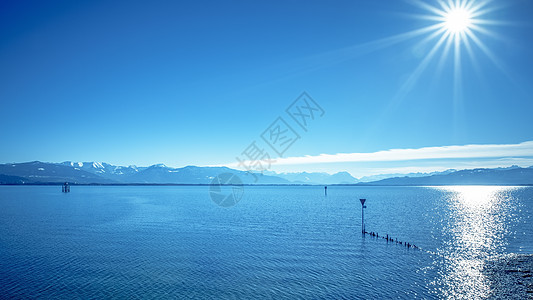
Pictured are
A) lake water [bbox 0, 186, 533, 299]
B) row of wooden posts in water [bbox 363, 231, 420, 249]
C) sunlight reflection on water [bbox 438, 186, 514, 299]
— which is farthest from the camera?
row of wooden posts in water [bbox 363, 231, 420, 249]

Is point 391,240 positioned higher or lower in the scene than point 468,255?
Answer: lower

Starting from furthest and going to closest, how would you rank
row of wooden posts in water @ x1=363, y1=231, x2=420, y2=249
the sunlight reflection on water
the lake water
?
row of wooden posts in water @ x1=363, y1=231, x2=420, y2=249, the sunlight reflection on water, the lake water

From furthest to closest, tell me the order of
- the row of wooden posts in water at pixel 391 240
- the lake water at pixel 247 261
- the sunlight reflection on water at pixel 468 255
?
the row of wooden posts in water at pixel 391 240
the sunlight reflection on water at pixel 468 255
the lake water at pixel 247 261

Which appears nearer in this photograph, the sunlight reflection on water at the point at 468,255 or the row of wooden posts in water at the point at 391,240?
the sunlight reflection on water at the point at 468,255

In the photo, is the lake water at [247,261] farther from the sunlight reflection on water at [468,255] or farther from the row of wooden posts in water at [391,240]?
the row of wooden posts in water at [391,240]

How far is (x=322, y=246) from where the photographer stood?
42531mm

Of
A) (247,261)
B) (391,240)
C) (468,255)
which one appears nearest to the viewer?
(247,261)

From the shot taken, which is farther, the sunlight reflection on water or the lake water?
the sunlight reflection on water

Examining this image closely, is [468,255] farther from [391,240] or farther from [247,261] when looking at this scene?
[247,261]

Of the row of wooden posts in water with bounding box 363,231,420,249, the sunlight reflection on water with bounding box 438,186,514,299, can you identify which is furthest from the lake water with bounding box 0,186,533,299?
the row of wooden posts in water with bounding box 363,231,420,249

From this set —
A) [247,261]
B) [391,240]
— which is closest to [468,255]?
[391,240]

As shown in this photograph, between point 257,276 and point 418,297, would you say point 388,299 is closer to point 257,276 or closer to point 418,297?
point 418,297

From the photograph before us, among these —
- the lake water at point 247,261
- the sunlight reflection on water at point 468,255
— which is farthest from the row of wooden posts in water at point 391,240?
the sunlight reflection on water at point 468,255

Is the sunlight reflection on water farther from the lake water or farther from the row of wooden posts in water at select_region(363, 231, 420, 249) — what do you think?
the row of wooden posts in water at select_region(363, 231, 420, 249)
